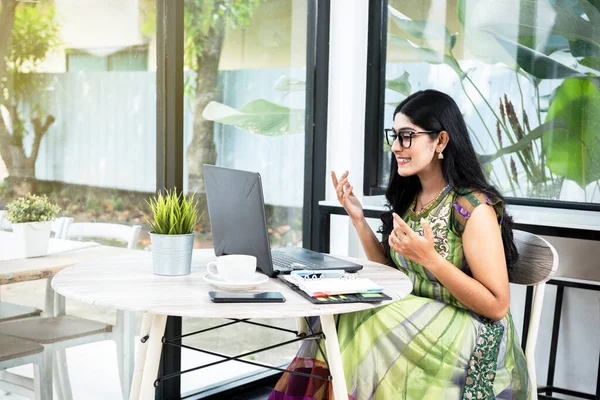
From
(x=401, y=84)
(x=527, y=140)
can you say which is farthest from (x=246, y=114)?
(x=527, y=140)

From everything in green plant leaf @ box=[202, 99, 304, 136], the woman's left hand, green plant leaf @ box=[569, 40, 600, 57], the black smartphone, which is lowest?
the black smartphone

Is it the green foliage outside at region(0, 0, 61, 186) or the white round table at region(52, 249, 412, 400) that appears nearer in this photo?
the white round table at region(52, 249, 412, 400)

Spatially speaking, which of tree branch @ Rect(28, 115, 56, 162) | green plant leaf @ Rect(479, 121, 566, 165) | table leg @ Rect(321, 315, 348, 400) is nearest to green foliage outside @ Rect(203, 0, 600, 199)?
green plant leaf @ Rect(479, 121, 566, 165)

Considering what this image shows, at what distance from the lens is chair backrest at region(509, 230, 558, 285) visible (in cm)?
187

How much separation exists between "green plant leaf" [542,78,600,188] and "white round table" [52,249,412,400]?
124 cm

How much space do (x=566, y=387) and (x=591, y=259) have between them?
20.9 inches

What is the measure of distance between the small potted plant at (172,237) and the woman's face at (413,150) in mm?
628

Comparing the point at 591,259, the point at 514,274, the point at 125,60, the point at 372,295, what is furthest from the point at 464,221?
the point at 125,60

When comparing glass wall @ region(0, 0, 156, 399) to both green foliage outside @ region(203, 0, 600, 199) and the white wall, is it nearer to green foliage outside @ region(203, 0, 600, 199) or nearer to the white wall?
green foliage outside @ region(203, 0, 600, 199)

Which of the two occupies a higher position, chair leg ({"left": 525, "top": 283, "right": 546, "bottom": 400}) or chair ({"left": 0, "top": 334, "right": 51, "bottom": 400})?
chair leg ({"left": 525, "top": 283, "right": 546, "bottom": 400})

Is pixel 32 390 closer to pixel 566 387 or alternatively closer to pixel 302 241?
pixel 302 241

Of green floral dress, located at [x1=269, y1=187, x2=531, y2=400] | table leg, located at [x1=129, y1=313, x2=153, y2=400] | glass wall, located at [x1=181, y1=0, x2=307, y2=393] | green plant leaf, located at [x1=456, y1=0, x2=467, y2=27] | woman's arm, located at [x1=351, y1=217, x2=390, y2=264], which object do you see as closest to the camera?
green floral dress, located at [x1=269, y1=187, x2=531, y2=400]

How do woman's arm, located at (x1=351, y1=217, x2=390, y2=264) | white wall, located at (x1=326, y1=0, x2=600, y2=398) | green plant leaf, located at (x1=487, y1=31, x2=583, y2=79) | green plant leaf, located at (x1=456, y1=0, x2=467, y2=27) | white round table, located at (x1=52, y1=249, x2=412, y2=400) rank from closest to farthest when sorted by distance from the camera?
1. white round table, located at (x1=52, y1=249, x2=412, y2=400)
2. woman's arm, located at (x1=351, y1=217, x2=390, y2=264)
3. green plant leaf, located at (x1=487, y1=31, x2=583, y2=79)
4. green plant leaf, located at (x1=456, y1=0, x2=467, y2=27)
5. white wall, located at (x1=326, y1=0, x2=600, y2=398)

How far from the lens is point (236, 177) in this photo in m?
1.75
